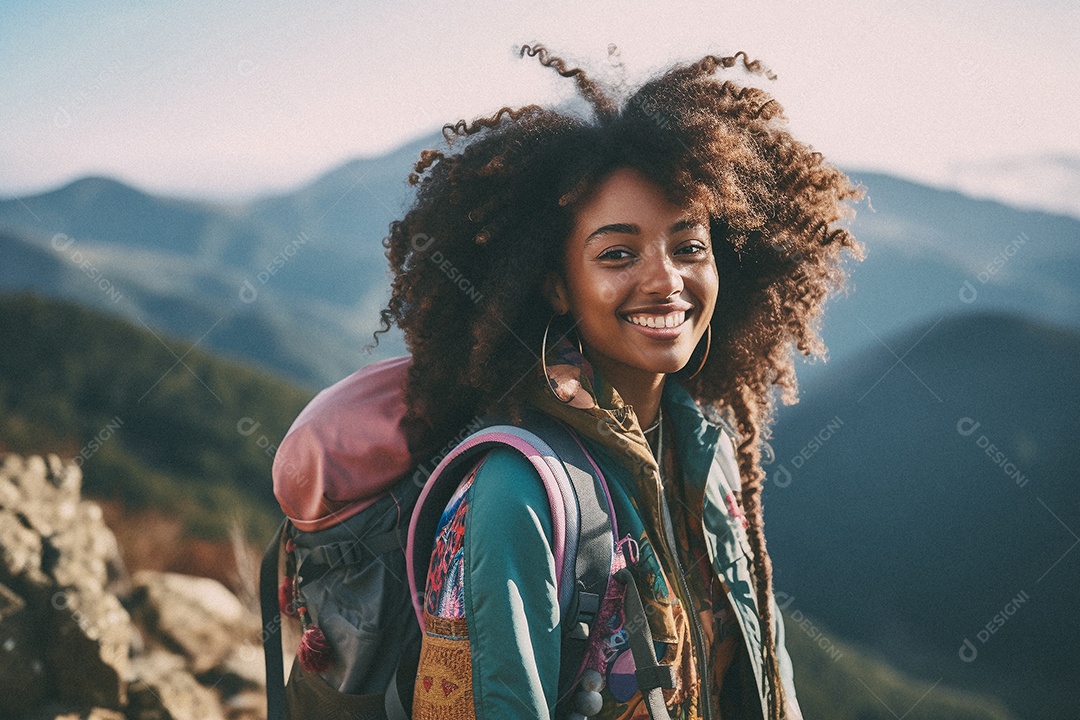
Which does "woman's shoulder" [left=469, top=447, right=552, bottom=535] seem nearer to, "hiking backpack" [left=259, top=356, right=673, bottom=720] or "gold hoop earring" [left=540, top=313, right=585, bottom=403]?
"hiking backpack" [left=259, top=356, right=673, bottom=720]

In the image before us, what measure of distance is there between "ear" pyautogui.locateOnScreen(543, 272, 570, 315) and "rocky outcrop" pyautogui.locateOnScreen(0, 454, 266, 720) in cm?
220

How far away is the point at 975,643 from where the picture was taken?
14.4 ft

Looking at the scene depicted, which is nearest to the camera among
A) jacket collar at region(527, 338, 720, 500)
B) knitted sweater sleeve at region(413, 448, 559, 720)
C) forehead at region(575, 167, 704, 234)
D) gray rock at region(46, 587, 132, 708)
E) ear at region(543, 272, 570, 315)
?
knitted sweater sleeve at region(413, 448, 559, 720)

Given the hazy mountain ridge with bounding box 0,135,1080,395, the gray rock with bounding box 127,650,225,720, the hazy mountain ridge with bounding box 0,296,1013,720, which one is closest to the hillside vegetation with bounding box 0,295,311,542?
the hazy mountain ridge with bounding box 0,296,1013,720

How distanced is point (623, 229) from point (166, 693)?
2.68 metres

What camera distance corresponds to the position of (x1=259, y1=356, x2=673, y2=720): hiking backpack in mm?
1584

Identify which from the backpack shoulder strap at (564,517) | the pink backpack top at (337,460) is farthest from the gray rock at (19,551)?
the backpack shoulder strap at (564,517)

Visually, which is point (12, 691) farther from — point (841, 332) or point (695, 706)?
point (841, 332)

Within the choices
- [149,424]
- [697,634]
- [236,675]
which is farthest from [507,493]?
[149,424]

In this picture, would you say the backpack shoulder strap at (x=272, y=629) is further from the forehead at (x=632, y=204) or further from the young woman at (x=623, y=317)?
the forehead at (x=632, y=204)

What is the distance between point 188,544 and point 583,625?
4269 mm

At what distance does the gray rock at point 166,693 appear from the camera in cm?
318

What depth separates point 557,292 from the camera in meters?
1.96

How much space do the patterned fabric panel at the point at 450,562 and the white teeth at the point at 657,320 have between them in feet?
1.52
